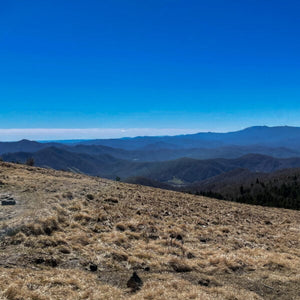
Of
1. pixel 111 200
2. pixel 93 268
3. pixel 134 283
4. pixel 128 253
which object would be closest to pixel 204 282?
pixel 134 283

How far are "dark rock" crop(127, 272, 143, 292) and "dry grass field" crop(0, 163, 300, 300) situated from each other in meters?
0.24

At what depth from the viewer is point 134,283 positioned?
960 cm

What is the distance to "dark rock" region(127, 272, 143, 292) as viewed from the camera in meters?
9.37

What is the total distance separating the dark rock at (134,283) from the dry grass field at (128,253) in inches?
9.6

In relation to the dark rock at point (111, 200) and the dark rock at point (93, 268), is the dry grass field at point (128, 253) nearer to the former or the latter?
the dark rock at point (93, 268)

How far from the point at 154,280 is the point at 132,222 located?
25.2 ft

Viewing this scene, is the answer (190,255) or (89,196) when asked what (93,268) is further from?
(89,196)

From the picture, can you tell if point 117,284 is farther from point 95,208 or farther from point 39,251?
point 95,208

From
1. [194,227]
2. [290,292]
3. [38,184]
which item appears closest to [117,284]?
[290,292]

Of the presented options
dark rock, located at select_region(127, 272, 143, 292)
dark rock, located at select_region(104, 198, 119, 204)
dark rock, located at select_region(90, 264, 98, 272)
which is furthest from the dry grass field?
dark rock, located at select_region(104, 198, 119, 204)

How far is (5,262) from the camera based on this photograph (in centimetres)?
996

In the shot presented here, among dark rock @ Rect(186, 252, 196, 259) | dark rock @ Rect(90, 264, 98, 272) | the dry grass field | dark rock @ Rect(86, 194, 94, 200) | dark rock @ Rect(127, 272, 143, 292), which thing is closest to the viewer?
the dry grass field

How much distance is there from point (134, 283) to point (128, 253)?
11.1 feet

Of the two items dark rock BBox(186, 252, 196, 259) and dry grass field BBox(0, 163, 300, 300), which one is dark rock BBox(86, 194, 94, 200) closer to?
dry grass field BBox(0, 163, 300, 300)
